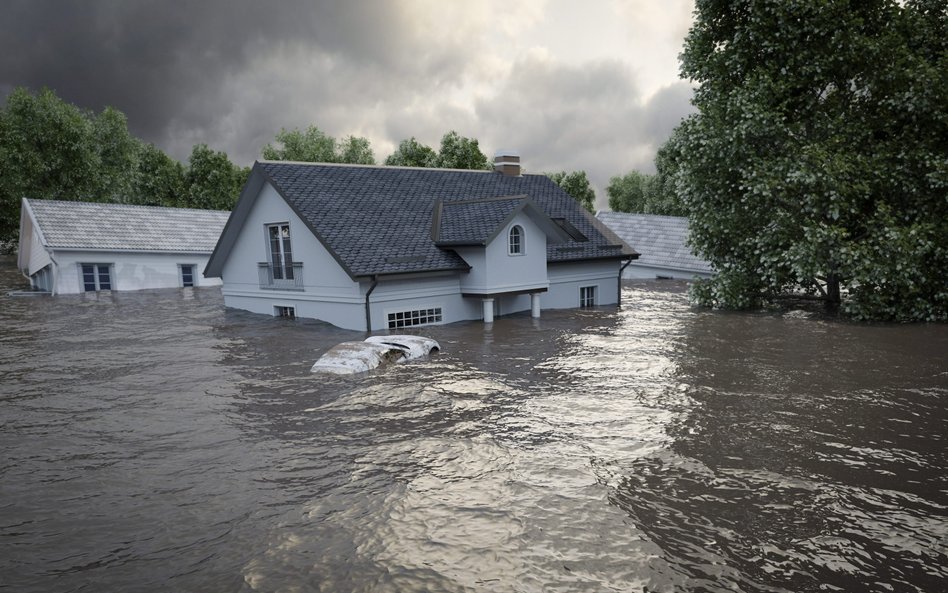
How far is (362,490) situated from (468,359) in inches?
320

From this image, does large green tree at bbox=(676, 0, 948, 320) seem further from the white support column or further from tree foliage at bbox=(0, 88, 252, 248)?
tree foliage at bbox=(0, 88, 252, 248)

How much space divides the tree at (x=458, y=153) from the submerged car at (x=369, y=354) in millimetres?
41749

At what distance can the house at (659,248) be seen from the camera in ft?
132

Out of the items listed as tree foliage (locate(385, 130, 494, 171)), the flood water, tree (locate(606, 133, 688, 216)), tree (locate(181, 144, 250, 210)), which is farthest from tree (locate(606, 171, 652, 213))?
the flood water

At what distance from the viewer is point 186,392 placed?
13539mm

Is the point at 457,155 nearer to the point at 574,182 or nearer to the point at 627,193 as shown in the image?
the point at 574,182

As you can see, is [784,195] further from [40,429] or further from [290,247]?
[40,429]

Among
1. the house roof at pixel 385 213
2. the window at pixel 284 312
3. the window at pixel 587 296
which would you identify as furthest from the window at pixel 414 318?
the window at pixel 587 296

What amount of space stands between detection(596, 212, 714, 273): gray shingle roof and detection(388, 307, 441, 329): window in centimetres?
2292

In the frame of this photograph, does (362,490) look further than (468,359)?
No

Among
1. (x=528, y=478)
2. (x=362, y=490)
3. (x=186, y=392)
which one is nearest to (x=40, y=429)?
(x=186, y=392)

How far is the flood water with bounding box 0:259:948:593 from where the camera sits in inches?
254

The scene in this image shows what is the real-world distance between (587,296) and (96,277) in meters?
27.4

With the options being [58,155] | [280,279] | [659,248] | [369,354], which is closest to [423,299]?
[280,279]
